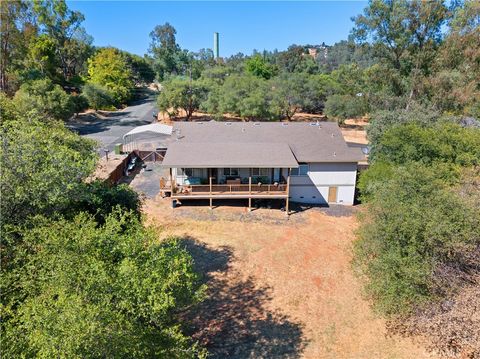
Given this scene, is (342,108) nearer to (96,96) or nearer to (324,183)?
(324,183)

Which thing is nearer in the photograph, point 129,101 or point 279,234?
point 279,234

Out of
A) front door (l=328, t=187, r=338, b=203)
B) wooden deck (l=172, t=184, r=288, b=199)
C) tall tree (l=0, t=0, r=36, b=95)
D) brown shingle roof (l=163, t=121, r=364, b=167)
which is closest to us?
brown shingle roof (l=163, t=121, r=364, b=167)

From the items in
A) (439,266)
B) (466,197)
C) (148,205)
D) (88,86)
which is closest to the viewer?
(439,266)

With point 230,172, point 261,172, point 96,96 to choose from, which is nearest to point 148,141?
point 230,172

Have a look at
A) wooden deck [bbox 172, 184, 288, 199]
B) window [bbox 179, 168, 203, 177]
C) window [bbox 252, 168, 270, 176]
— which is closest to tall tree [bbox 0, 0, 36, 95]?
window [bbox 179, 168, 203, 177]

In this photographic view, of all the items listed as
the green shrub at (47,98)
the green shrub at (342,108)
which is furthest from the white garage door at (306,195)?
the green shrub at (342,108)

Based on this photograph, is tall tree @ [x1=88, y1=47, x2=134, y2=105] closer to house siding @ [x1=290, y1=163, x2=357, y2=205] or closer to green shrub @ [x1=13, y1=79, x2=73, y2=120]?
green shrub @ [x1=13, y1=79, x2=73, y2=120]

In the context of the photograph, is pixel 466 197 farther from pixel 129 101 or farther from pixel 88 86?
pixel 129 101

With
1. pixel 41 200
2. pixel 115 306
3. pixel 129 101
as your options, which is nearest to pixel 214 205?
pixel 41 200
